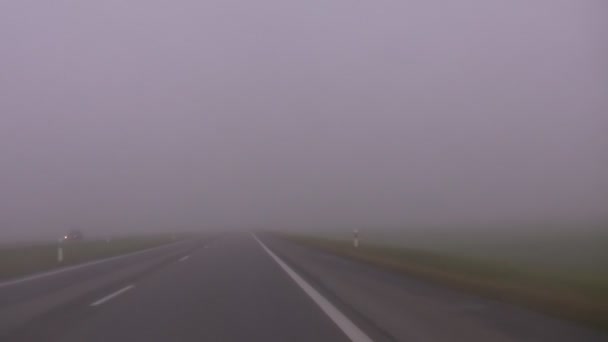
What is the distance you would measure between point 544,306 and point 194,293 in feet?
25.2

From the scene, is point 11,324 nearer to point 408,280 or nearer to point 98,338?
point 98,338

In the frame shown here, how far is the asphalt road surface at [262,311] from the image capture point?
9656mm

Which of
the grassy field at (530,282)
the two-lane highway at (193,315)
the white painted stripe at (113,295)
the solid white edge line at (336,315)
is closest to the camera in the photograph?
the solid white edge line at (336,315)

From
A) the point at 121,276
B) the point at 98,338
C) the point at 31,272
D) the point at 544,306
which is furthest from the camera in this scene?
the point at 31,272

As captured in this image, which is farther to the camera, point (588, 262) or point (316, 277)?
point (588, 262)

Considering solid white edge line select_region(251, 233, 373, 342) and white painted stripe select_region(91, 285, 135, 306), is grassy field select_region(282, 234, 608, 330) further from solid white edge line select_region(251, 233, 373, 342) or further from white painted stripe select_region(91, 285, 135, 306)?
white painted stripe select_region(91, 285, 135, 306)

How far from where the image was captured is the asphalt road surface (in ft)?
31.7

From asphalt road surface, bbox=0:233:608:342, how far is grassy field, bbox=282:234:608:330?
0.55 m

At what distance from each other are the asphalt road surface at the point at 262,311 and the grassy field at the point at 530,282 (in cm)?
55

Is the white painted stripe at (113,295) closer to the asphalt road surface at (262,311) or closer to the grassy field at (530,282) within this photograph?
the asphalt road surface at (262,311)

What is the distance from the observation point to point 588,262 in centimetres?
2191

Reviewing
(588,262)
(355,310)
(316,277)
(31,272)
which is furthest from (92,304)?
(588,262)

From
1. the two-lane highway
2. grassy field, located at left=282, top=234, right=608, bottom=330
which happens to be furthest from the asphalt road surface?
grassy field, located at left=282, top=234, right=608, bottom=330

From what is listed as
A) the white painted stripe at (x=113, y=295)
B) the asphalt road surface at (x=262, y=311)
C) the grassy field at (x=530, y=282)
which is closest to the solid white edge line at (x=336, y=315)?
the asphalt road surface at (x=262, y=311)
